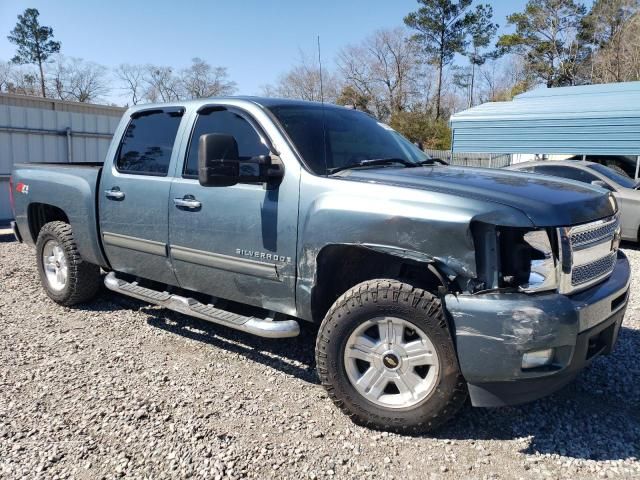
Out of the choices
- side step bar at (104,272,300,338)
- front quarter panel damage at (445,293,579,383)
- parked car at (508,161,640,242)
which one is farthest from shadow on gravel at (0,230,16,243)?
front quarter panel damage at (445,293,579,383)

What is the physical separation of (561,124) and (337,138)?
1591cm

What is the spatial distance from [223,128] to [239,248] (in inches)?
38.3

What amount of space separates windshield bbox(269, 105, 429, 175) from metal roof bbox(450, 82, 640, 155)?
14.7 metres

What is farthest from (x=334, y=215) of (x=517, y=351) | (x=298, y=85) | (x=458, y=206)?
(x=298, y=85)

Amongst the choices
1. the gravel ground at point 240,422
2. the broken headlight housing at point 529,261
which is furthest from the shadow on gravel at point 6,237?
the broken headlight housing at point 529,261

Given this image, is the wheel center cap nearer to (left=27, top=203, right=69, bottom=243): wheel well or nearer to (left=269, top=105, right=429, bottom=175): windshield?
(left=269, top=105, right=429, bottom=175): windshield

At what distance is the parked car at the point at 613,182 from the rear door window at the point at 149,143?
239 inches

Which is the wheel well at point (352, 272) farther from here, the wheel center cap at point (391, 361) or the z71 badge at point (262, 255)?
the wheel center cap at point (391, 361)

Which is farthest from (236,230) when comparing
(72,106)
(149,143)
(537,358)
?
(72,106)

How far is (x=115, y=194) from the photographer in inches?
178

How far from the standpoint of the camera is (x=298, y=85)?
44.8m

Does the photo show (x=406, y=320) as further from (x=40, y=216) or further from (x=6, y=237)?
(x=6, y=237)

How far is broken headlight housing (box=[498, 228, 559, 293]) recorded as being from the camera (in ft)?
8.78

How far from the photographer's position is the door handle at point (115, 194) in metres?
4.46
